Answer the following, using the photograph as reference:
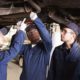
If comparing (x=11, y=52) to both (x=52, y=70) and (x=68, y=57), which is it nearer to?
(x=52, y=70)

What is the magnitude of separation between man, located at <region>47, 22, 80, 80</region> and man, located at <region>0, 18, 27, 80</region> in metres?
0.42

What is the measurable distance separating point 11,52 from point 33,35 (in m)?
0.32

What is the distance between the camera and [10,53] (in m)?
3.55

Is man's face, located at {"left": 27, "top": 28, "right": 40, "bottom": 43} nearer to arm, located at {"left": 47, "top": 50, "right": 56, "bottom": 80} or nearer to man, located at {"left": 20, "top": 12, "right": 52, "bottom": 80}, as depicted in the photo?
man, located at {"left": 20, "top": 12, "right": 52, "bottom": 80}

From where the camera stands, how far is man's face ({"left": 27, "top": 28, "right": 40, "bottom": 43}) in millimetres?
3676

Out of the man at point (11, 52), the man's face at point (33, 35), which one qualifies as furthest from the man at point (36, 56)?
the man at point (11, 52)

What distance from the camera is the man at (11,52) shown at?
11.5 ft

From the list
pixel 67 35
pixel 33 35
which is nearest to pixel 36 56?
pixel 33 35

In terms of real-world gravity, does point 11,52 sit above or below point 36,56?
above

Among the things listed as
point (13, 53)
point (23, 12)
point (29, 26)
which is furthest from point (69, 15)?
point (13, 53)

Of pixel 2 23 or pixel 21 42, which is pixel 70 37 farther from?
pixel 2 23

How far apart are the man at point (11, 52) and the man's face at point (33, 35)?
0.08 m

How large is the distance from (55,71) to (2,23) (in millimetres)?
3783

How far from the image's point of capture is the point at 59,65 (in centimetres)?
340
